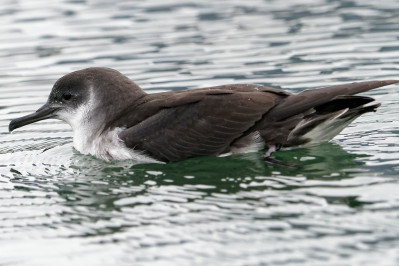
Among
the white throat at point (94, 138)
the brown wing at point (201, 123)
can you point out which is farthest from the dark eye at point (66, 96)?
the brown wing at point (201, 123)

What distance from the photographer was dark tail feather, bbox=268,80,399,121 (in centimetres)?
855

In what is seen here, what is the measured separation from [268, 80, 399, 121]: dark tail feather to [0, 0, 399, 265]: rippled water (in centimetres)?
49

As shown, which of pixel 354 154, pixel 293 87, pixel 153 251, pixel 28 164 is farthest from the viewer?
pixel 293 87

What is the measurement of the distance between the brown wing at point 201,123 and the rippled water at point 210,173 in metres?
0.16

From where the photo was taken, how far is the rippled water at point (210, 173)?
6.57 metres

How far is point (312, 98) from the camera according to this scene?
28.5ft

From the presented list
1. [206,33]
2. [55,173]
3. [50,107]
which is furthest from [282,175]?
[206,33]

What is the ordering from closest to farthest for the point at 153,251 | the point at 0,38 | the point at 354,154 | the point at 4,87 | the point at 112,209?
the point at 153,251 < the point at 112,209 < the point at 354,154 < the point at 4,87 < the point at 0,38

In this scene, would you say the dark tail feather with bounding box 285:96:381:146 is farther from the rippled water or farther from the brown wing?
the brown wing

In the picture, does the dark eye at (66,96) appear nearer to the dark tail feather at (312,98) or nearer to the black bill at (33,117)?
the black bill at (33,117)

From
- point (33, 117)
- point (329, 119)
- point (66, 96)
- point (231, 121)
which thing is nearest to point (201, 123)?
point (231, 121)

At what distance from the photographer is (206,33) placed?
15.2 m

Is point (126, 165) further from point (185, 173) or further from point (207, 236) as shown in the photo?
point (207, 236)

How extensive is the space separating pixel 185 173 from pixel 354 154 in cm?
168
